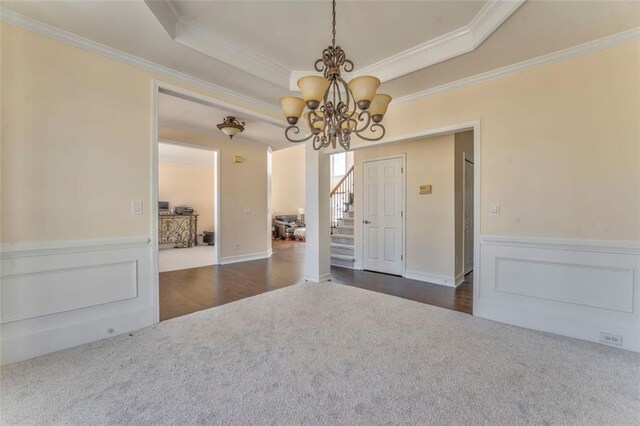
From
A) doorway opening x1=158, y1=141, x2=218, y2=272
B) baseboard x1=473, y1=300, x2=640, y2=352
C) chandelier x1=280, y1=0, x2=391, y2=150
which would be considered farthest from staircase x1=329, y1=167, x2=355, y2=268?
chandelier x1=280, y1=0, x2=391, y2=150

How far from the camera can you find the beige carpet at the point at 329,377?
1.59 meters

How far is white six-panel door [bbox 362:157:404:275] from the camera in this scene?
4965mm

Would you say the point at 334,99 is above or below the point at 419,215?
above

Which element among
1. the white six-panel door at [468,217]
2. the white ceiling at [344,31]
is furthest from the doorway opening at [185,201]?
the white six-panel door at [468,217]

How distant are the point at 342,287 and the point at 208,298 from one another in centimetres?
186

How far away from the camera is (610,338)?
238cm

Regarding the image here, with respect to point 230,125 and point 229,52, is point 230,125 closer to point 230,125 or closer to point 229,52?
point 230,125

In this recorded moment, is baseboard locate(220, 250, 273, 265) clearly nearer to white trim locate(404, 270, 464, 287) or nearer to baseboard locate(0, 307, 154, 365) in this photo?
baseboard locate(0, 307, 154, 365)

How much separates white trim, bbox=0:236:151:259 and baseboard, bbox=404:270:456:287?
3917 mm

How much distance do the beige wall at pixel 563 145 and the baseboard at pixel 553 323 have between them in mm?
764

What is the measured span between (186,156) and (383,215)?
6661 mm

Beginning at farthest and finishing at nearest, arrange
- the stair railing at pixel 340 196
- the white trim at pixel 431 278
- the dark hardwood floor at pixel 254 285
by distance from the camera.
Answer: the stair railing at pixel 340 196, the white trim at pixel 431 278, the dark hardwood floor at pixel 254 285

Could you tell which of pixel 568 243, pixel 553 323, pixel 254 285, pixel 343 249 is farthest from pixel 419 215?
pixel 254 285

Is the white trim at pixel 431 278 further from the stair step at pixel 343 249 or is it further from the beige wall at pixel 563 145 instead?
the beige wall at pixel 563 145
